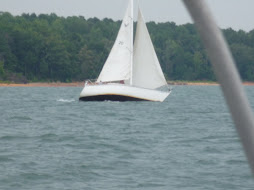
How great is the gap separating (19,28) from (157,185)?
126 meters

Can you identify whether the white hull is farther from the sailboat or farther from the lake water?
the lake water

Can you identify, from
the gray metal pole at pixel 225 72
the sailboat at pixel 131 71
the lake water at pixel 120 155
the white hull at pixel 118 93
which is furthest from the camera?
the sailboat at pixel 131 71

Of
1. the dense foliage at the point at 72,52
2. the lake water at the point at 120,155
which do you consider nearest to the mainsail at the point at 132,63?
the lake water at the point at 120,155

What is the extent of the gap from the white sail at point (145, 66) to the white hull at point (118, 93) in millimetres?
950

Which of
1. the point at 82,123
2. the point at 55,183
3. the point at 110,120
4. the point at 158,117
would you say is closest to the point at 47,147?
the point at 55,183

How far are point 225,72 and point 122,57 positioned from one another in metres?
52.6

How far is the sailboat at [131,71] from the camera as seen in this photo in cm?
5297

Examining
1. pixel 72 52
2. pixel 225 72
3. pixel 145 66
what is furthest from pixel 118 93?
pixel 72 52

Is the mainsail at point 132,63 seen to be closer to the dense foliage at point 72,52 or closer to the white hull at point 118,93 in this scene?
the white hull at point 118,93

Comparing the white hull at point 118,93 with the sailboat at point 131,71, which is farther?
the sailboat at point 131,71

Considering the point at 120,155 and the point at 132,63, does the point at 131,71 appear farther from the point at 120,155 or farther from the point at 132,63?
the point at 120,155

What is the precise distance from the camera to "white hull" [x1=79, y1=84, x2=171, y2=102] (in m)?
51.9

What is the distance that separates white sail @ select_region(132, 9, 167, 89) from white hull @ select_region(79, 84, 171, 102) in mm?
950

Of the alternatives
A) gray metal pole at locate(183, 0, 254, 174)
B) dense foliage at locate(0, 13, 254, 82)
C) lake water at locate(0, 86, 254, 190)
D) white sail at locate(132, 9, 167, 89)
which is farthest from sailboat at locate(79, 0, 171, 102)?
dense foliage at locate(0, 13, 254, 82)
